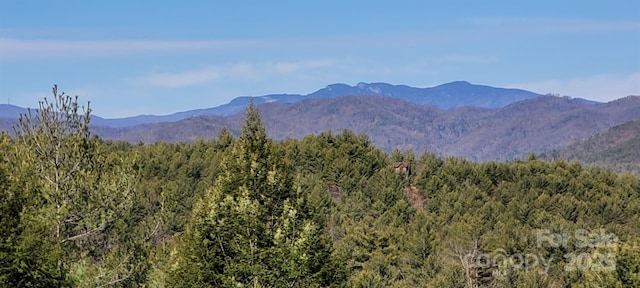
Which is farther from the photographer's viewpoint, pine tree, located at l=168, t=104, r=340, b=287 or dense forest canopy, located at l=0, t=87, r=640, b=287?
pine tree, located at l=168, t=104, r=340, b=287

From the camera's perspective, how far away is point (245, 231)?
17.1m

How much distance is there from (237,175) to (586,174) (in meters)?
63.6

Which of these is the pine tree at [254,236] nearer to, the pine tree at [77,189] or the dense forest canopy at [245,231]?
the dense forest canopy at [245,231]

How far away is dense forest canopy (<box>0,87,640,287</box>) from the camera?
16641mm

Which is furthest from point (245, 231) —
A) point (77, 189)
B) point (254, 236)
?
point (77, 189)

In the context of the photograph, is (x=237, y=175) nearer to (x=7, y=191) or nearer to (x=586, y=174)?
(x=7, y=191)

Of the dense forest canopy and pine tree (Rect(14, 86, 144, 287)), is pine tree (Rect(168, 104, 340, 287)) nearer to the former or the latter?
the dense forest canopy

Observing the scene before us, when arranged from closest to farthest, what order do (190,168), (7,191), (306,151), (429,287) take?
(7,191)
(429,287)
(190,168)
(306,151)

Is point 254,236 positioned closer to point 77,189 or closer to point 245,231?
point 245,231

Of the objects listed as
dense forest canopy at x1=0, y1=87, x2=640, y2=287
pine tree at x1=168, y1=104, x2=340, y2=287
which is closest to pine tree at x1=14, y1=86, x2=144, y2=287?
dense forest canopy at x1=0, y1=87, x2=640, y2=287

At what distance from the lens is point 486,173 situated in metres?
72.1

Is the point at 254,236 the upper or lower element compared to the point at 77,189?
lower

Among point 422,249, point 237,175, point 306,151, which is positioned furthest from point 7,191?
point 306,151

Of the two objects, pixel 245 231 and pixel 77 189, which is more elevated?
pixel 77 189
